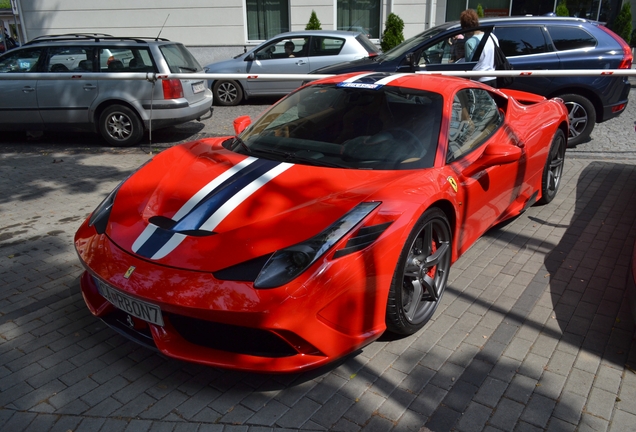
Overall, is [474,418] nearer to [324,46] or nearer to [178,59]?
[178,59]

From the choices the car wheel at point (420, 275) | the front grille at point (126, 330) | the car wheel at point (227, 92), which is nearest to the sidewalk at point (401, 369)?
the car wheel at point (420, 275)

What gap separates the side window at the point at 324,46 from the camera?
11.8 meters

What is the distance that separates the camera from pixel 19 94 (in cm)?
→ 866

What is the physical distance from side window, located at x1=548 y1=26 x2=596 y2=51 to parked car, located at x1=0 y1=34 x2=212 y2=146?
5698mm

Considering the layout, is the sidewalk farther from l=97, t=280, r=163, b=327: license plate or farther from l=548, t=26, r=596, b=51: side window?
l=548, t=26, r=596, b=51: side window

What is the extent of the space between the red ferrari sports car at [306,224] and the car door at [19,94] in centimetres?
554

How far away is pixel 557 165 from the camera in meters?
5.94

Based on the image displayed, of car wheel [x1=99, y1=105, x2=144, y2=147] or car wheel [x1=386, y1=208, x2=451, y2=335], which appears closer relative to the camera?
car wheel [x1=386, y1=208, x2=451, y2=335]

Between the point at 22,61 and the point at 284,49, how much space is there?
5229mm

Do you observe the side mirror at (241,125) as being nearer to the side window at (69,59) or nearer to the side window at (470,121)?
the side window at (470,121)

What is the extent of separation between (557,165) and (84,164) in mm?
5989

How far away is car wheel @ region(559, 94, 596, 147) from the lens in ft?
26.7

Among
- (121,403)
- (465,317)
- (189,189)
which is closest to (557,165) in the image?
(465,317)

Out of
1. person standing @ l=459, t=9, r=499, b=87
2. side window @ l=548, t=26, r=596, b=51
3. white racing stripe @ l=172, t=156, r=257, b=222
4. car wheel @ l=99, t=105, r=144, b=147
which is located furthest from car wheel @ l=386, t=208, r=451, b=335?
car wheel @ l=99, t=105, r=144, b=147
